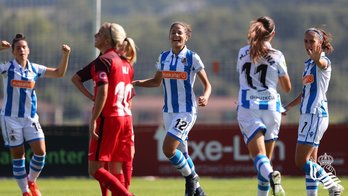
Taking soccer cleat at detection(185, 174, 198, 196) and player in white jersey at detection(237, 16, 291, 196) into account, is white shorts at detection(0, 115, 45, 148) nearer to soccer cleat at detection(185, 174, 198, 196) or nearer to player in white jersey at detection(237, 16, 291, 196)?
soccer cleat at detection(185, 174, 198, 196)

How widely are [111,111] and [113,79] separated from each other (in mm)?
349

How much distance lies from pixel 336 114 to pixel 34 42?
8.25 m

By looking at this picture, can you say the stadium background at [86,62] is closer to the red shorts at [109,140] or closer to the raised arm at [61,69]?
the raised arm at [61,69]

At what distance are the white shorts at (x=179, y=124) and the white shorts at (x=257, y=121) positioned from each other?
1.93 m

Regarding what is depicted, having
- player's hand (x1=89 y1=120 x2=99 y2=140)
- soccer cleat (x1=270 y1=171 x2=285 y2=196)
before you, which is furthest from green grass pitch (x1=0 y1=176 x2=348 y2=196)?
player's hand (x1=89 y1=120 x2=99 y2=140)

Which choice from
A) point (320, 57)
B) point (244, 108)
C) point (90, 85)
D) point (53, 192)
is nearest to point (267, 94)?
point (244, 108)

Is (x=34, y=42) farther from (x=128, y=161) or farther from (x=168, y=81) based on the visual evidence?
(x=128, y=161)

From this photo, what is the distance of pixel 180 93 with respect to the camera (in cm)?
1338

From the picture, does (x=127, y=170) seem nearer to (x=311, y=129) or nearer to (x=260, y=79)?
(x=260, y=79)

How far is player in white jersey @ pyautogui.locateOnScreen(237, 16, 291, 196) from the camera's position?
Answer: 37.0 feet

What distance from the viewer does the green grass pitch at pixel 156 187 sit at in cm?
1584

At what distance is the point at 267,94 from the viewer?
37.3 ft

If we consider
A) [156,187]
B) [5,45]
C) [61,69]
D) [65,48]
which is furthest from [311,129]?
[156,187]

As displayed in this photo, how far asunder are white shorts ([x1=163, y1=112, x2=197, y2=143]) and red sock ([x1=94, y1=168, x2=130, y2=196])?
2682 millimetres
